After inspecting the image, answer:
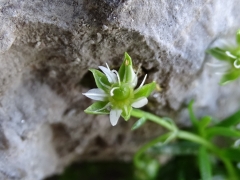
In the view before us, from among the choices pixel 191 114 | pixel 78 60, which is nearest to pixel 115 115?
pixel 78 60

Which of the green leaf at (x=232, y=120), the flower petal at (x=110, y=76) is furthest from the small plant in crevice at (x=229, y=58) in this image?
the flower petal at (x=110, y=76)

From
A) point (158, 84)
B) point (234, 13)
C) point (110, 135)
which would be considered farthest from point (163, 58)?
point (110, 135)

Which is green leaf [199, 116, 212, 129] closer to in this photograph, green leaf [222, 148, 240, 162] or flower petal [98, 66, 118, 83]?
green leaf [222, 148, 240, 162]

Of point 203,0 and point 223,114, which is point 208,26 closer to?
point 203,0

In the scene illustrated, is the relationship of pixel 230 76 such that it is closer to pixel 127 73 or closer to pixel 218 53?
pixel 218 53

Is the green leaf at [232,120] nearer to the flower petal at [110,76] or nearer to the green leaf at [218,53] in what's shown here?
the green leaf at [218,53]

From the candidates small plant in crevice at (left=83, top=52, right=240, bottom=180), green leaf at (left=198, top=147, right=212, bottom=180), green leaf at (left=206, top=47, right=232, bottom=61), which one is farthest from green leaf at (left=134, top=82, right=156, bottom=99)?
green leaf at (left=198, top=147, right=212, bottom=180)
